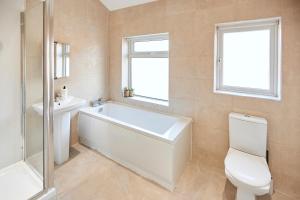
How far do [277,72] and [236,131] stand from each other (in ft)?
2.61

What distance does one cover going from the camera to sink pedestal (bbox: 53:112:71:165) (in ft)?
7.76

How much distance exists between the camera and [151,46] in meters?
3.10

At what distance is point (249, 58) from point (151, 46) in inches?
61.2

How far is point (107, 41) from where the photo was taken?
3.37 m

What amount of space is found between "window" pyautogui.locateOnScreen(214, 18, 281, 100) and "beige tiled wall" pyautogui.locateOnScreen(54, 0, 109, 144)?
2004 mm

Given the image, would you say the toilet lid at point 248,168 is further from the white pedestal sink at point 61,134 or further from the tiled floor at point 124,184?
the white pedestal sink at point 61,134

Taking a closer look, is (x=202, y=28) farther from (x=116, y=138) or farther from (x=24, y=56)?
(x=24, y=56)

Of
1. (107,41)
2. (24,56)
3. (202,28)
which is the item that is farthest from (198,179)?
(107,41)

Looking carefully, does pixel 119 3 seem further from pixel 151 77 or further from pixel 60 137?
pixel 60 137

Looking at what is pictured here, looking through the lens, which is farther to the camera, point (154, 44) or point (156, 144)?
point (154, 44)

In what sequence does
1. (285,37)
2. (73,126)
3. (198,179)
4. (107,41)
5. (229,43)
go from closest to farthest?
(285,37)
(198,179)
(229,43)
(73,126)
(107,41)

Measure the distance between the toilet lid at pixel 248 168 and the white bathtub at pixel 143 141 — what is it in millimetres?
574

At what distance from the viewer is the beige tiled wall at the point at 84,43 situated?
2652mm

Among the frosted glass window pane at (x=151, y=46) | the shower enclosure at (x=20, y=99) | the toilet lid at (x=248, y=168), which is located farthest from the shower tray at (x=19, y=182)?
the frosted glass window pane at (x=151, y=46)
